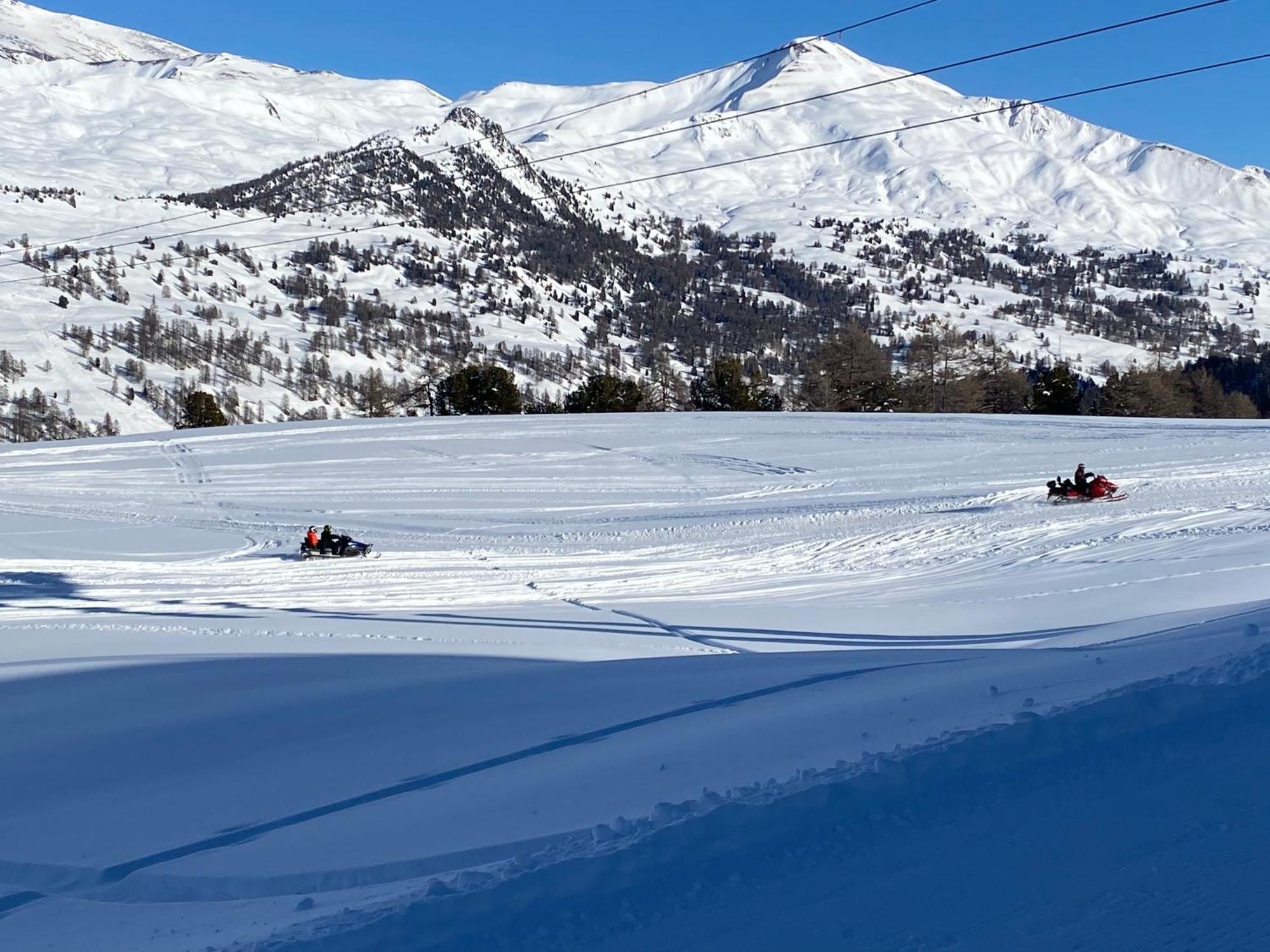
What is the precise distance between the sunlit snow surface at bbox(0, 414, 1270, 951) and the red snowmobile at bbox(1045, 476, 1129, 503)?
13.5 inches

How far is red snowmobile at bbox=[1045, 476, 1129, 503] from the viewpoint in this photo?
17.8 metres

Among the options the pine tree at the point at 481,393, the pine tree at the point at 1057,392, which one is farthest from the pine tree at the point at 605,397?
the pine tree at the point at 1057,392

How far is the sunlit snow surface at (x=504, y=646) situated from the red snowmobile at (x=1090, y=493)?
343 millimetres

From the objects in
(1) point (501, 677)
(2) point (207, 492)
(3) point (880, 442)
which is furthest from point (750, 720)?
(3) point (880, 442)

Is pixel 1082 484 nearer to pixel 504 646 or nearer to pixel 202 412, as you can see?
pixel 504 646

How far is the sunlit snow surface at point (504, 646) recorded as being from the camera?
13.9ft

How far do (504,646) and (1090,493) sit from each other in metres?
12.9

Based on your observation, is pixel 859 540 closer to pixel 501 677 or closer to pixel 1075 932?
pixel 501 677

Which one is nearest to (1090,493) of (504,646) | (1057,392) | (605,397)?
(504,646)

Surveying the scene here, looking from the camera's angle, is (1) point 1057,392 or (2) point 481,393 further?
(2) point 481,393

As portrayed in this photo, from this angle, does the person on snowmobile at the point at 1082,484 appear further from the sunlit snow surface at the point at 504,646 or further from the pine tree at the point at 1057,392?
A: the pine tree at the point at 1057,392

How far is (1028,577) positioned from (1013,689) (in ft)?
21.9

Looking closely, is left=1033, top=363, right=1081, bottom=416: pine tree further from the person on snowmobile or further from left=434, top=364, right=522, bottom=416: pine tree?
the person on snowmobile

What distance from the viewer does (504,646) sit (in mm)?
8867
